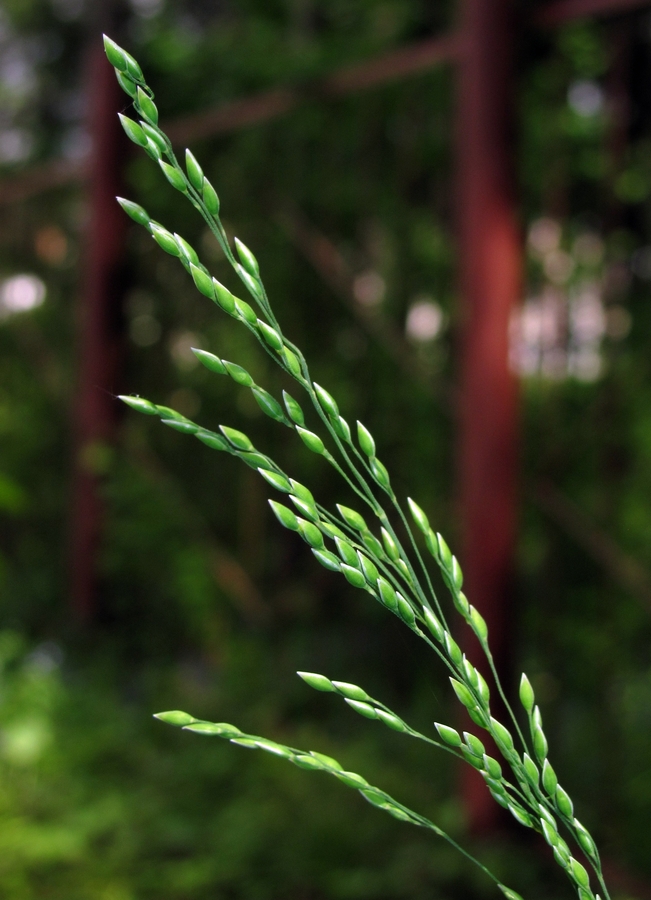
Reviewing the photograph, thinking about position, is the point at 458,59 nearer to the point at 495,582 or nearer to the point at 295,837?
the point at 495,582

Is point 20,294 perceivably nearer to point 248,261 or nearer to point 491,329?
point 491,329

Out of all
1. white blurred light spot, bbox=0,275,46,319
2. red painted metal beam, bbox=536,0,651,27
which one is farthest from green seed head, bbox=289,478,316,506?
white blurred light spot, bbox=0,275,46,319

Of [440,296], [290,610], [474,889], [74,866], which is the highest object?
[440,296]

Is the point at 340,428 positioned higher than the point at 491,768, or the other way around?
the point at 340,428

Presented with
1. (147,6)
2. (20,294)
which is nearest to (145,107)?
(20,294)

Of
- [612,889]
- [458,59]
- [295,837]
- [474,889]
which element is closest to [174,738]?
[295,837]

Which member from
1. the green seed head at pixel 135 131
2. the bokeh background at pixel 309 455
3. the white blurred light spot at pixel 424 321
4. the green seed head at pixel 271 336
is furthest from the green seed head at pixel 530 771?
the white blurred light spot at pixel 424 321
